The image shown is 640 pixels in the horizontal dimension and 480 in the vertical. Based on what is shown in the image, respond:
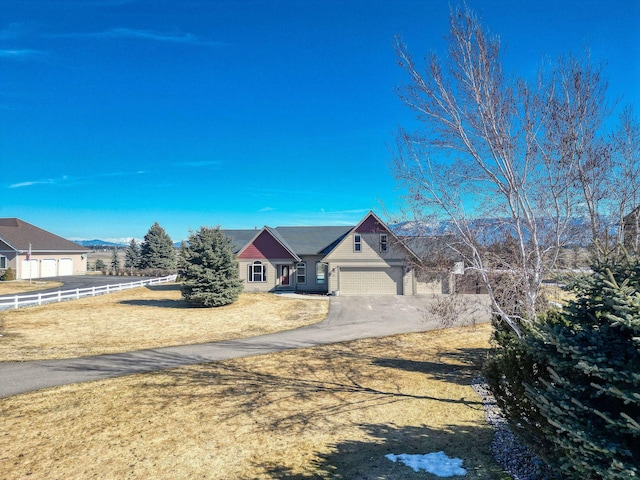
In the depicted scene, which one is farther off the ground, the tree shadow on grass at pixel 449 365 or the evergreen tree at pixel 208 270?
the evergreen tree at pixel 208 270

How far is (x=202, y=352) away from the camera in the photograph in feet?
41.9

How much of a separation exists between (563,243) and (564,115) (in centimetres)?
279

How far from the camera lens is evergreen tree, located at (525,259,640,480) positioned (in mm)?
3250

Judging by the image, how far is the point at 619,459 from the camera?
3.23 meters

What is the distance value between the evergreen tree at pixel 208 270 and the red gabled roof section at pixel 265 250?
5584 mm

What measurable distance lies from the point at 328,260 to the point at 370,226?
407 cm

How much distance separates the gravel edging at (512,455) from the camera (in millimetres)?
5133

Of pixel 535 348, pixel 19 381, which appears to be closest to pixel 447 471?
pixel 535 348

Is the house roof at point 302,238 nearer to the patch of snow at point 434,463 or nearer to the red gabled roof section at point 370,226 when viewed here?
the red gabled roof section at point 370,226

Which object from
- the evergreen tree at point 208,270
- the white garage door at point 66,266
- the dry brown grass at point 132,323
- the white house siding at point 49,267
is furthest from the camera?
the white garage door at point 66,266

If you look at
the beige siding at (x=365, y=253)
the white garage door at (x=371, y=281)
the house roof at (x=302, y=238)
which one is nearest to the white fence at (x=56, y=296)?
the house roof at (x=302, y=238)

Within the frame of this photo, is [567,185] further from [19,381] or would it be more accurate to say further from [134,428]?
[19,381]

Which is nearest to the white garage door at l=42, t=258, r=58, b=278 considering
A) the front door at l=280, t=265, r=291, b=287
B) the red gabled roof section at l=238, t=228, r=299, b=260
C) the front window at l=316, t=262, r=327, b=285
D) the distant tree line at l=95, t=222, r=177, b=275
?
the distant tree line at l=95, t=222, r=177, b=275

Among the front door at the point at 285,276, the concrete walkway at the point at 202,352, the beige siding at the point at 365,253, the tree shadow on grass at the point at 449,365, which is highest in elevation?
the beige siding at the point at 365,253
